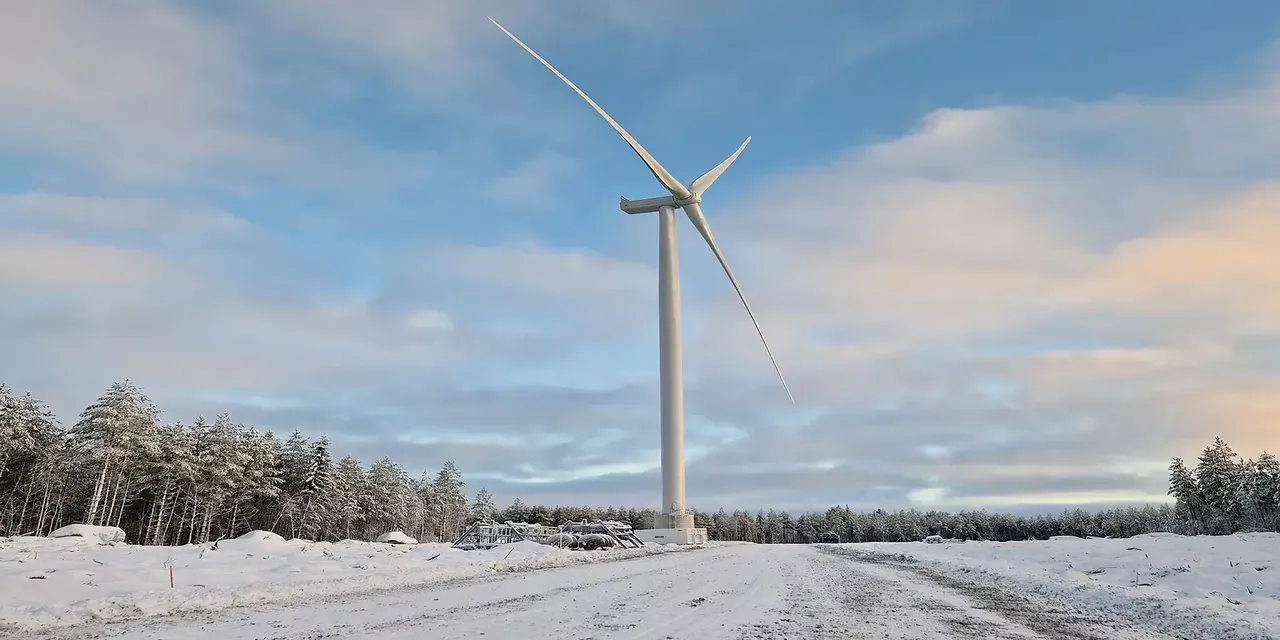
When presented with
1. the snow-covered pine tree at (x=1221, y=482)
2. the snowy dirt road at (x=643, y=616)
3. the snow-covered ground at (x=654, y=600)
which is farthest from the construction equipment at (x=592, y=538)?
the snow-covered pine tree at (x=1221, y=482)

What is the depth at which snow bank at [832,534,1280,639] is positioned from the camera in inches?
492

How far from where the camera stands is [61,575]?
16594 mm

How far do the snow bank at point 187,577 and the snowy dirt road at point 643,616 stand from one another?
1.44 m

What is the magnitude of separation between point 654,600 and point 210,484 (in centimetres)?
6934

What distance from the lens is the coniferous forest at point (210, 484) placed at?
5931 cm

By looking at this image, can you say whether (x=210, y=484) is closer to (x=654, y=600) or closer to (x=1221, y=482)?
→ (x=654, y=600)

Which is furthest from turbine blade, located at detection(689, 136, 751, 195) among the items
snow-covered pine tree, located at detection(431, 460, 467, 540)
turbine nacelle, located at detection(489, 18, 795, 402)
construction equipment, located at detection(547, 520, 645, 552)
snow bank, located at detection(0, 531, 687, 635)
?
snow-covered pine tree, located at detection(431, 460, 467, 540)

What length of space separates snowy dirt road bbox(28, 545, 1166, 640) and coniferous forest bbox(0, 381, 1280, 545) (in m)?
55.5

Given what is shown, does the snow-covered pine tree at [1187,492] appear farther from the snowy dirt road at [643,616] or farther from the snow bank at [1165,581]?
the snowy dirt road at [643,616]

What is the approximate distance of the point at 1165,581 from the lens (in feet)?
59.5

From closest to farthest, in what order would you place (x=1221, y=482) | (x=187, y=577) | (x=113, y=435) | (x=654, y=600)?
(x=654, y=600) < (x=187, y=577) < (x=113, y=435) < (x=1221, y=482)

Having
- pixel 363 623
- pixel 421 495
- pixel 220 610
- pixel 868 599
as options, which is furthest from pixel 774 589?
pixel 421 495

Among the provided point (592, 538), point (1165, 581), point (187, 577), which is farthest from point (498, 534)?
point (1165, 581)

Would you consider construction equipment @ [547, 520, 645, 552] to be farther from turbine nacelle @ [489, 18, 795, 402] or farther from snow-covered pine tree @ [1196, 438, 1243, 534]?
snow-covered pine tree @ [1196, 438, 1243, 534]
